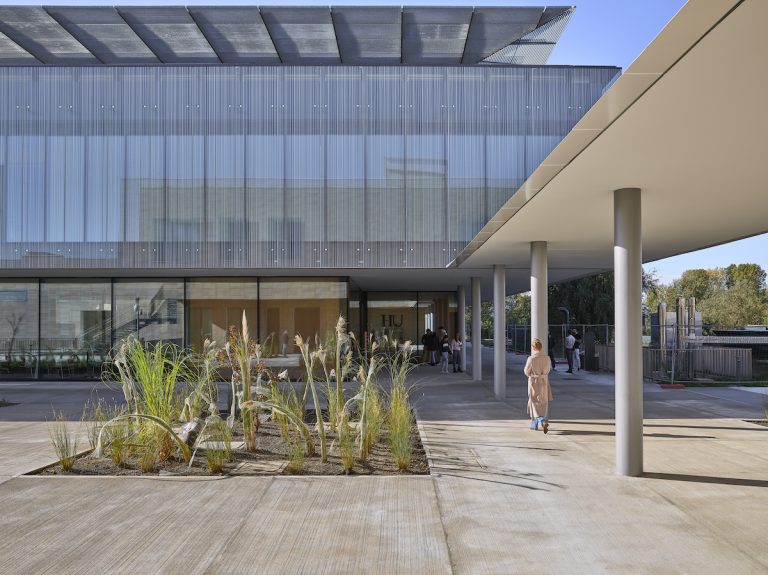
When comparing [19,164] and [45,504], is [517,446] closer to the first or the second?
[45,504]

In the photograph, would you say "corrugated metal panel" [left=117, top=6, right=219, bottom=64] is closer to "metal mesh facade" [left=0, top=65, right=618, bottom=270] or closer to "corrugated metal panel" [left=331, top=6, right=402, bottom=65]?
"metal mesh facade" [left=0, top=65, right=618, bottom=270]

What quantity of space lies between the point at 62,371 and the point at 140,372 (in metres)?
14.5

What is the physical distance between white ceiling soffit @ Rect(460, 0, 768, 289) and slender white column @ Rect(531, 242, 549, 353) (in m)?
0.43

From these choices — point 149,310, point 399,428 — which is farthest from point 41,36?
point 399,428

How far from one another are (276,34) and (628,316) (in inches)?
578

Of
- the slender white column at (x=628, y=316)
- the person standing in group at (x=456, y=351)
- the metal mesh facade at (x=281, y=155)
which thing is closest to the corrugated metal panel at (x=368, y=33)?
the metal mesh facade at (x=281, y=155)

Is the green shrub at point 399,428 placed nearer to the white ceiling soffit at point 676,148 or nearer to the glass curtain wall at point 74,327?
the white ceiling soffit at point 676,148

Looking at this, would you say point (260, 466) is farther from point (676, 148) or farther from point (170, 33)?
point (170, 33)

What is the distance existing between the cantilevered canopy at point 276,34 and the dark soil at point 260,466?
13199mm

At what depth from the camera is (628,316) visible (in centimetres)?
820

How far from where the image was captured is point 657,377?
20.9 m

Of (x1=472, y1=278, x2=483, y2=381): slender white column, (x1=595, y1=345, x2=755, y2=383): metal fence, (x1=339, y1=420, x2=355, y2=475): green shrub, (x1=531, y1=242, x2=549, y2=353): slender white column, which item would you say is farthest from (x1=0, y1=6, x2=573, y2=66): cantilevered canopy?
(x1=339, y1=420, x2=355, y2=475): green shrub

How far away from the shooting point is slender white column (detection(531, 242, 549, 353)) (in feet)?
43.2

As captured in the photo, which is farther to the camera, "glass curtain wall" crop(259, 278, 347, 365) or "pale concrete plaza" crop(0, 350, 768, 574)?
"glass curtain wall" crop(259, 278, 347, 365)
